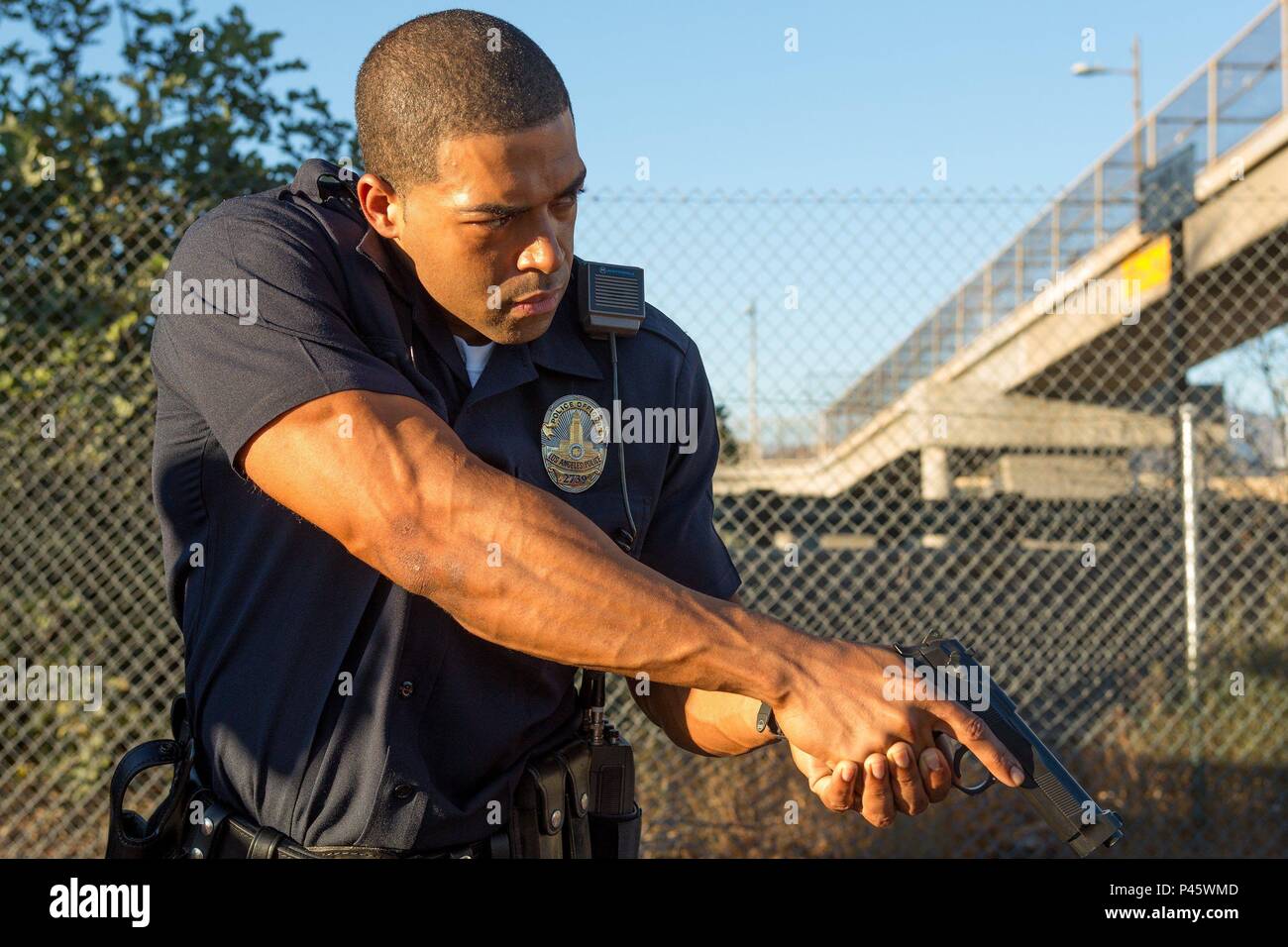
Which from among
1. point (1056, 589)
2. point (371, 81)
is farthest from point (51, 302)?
point (1056, 589)

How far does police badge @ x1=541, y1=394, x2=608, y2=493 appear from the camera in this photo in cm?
199

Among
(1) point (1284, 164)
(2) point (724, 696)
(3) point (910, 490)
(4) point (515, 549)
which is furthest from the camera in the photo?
(1) point (1284, 164)

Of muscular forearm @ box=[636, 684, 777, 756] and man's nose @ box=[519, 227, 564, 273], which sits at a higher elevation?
man's nose @ box=[519, 227, 564, 273]

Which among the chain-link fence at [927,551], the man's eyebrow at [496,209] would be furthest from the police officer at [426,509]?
the chain-link fence at [927,551]

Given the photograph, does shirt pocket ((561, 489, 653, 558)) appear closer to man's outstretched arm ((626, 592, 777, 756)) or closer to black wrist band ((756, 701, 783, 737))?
man's outstretched arm ((626, 592, 777, 756))

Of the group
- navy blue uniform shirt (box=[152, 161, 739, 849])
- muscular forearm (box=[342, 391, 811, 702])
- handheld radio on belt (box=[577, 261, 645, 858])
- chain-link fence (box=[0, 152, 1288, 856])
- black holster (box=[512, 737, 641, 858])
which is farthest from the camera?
chain-link fence (box=[0, 152, 1288, 856])

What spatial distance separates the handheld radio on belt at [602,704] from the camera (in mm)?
2053

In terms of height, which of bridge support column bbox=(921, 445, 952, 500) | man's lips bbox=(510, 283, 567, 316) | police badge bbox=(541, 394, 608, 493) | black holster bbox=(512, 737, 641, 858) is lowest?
black holster bbox=(512, 737, 641, 858)

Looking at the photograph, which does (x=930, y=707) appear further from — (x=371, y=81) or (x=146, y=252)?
(x=146, y=252)

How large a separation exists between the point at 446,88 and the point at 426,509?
2.27 feet

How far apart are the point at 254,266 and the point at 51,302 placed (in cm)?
384

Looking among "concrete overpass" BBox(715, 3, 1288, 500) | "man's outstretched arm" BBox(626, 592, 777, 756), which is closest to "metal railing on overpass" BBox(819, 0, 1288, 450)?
"concrete overpass" BBox(715, 3, 1288, 500)

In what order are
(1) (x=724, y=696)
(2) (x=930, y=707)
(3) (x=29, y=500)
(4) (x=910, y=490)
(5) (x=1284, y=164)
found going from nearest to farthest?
(2) (x=930, y=707) → (1) (x=724, y=696) → (3) (x=29, y=500) → (4) (x=910, y=490) → (5) (x=1284, y=164)

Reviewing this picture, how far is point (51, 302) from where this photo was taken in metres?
4.95
